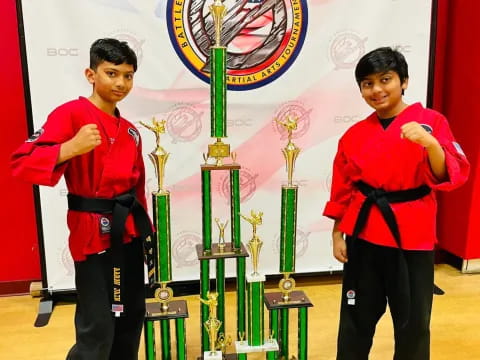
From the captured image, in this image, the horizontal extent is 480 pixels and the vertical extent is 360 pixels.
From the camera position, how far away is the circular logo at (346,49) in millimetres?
2725

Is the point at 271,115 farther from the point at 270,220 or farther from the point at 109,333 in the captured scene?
the point at 109,333

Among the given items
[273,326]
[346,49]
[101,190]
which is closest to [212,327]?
[273,326]

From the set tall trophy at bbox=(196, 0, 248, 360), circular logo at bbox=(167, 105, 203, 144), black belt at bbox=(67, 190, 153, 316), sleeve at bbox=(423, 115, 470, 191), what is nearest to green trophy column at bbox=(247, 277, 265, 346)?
tall trophy at bbox=(196, 0, 248, 360)

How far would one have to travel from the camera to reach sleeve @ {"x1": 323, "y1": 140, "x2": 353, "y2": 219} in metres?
1.83

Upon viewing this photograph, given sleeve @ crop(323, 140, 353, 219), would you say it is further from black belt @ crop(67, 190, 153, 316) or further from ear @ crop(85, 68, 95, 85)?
ear @ crop(85, 68, 95, 85)

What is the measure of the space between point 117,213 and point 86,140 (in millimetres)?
292

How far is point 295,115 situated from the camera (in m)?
2.77

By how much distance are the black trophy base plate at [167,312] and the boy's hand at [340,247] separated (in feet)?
2.10

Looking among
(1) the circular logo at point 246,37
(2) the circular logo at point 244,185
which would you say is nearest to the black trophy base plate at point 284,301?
(2) the circular logo at point 244,185

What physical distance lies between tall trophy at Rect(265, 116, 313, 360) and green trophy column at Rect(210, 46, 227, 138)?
0.24m

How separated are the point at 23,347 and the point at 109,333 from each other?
86cm

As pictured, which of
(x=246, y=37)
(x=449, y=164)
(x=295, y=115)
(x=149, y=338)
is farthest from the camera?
(x=295, y=115)

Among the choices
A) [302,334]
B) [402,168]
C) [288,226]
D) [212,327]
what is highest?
[402,168]

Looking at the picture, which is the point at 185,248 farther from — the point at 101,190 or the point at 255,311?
the point at 101,190
